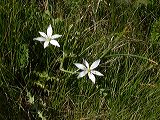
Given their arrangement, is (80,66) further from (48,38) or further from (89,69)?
(48,38)

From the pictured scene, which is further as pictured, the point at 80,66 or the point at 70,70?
the point at 70,70

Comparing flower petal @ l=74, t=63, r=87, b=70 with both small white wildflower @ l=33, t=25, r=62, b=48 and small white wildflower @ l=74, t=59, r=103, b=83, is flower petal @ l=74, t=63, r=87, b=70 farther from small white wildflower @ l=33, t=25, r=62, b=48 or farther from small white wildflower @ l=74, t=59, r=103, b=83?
small white wildflower @ l=33, t=25, r=62, b=48

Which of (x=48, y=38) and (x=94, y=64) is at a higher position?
(x=48, y=38)

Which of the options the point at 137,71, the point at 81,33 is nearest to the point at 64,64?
the point at 81,33

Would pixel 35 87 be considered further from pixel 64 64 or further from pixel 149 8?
pixel 149 8

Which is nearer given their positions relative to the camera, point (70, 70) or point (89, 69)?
point (89, 69)

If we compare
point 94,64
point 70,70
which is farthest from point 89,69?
point 70,70

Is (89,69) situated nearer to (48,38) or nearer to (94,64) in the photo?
(94,64)

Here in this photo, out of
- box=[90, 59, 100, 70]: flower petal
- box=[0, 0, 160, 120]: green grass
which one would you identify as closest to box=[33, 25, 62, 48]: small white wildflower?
box=[0, 0, 160, 120]: green grass

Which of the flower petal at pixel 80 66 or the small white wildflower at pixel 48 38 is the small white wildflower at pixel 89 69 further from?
the small white wildflower at pixel 48 38
